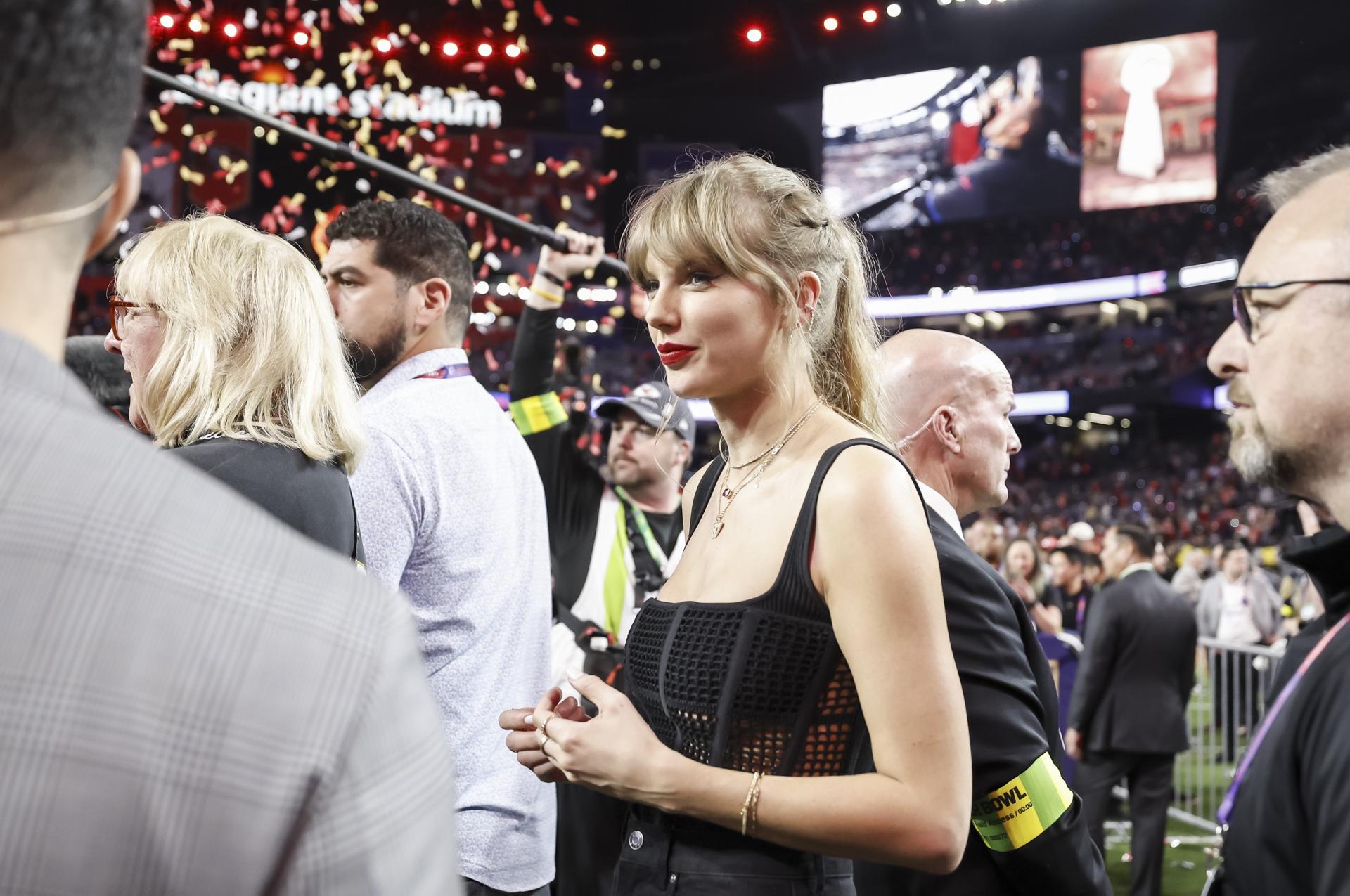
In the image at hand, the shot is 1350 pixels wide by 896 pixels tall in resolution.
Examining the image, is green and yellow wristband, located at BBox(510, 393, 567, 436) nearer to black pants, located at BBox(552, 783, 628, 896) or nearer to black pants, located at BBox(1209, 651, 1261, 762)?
black pants, located at BBox(552, 783, 628, 896)

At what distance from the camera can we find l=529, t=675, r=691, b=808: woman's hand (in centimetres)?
167

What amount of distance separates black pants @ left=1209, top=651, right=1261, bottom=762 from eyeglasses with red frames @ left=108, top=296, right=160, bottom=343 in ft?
28.3

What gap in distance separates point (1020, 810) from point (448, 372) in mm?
1710

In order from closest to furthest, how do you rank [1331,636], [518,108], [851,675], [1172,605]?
[1331,636] → [851,675] → [1172,605] → [518,108]

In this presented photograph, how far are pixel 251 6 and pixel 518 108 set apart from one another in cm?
993

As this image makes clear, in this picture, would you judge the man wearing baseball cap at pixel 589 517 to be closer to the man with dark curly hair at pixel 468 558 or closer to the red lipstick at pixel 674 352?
the man with dark curly hair at pixel 468 558

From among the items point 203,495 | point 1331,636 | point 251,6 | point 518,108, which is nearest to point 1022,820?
point 1331,636

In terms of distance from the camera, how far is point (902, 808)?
1577 millimetres

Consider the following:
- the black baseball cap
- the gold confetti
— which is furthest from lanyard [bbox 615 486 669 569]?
the gold confetti

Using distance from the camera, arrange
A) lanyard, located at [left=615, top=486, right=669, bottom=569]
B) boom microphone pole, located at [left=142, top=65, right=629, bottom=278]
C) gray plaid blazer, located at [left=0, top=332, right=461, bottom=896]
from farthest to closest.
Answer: lanyard, located at [left=615, top=486, right=669, bottom=569] < boom microphone pole, located at [left=142, top=65, right=629, bottom=278] < gray plaid blazer, located at [left=0, top=332, right=461, bottom=896]

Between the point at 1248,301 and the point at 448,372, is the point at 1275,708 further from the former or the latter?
the point at 448,372

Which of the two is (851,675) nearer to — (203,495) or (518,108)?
(203,495)

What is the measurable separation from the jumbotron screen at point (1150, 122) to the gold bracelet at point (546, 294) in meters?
26.6

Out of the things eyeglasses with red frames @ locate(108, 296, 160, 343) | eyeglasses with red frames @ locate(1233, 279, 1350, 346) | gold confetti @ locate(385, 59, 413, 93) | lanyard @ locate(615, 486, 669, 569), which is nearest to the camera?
eyeglasses with red frames @ locate(1233, 279, 1350, 346)
